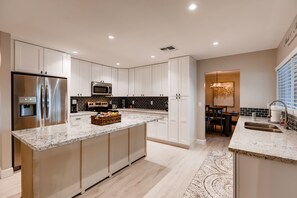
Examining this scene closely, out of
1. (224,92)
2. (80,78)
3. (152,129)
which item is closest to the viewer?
(80,78)

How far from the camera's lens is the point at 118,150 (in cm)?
266

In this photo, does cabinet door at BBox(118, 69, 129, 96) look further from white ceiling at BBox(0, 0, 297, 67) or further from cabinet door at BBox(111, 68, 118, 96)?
white ceiling at BBox(0, 0, 297, 67)

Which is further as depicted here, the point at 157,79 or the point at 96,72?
the point at 157,79

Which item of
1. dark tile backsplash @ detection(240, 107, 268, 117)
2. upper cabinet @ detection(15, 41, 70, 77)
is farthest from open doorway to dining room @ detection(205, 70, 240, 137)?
upper cabinet @ detection(15, 41, 70, 77)

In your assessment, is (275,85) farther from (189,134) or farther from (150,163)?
(150,163)

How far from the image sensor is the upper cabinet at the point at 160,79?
4.73 meters

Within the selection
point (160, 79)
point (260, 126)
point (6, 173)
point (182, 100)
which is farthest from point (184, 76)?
point (6, 173)

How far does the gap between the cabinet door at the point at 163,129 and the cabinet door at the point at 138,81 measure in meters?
1.48

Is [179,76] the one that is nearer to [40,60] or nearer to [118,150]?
[118,150]

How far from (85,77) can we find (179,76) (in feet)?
9.35

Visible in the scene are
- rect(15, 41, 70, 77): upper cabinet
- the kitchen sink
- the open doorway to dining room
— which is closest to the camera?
the kitchen sink

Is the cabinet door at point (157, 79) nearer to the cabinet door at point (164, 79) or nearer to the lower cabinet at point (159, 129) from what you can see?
the cabinet door at point (164, 79)

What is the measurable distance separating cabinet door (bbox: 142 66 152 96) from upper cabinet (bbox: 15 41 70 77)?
2.48 metres

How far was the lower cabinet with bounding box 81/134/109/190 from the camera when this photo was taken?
210 centimetres
